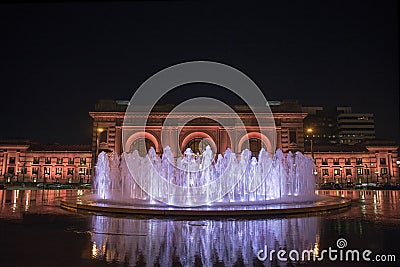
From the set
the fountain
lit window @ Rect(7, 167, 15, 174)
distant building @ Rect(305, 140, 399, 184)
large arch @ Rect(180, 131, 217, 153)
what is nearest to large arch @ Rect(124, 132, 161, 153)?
large arch @ Rect(180, 131, 217, 153)

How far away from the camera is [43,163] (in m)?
62.0

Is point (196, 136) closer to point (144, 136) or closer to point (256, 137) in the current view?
point (144, 136)

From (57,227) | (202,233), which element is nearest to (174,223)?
(202,233)

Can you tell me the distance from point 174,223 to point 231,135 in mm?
39277

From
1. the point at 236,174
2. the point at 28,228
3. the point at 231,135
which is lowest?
the point at 28,228

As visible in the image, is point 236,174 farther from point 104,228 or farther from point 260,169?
point 104,228

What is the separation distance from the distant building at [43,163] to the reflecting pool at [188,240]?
171 feet

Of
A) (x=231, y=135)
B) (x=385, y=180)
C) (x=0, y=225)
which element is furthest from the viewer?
(x=385, y=180)

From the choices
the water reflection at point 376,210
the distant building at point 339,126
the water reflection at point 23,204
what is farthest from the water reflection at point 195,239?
the distant building at point 339,126

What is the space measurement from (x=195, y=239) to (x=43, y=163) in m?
60.6

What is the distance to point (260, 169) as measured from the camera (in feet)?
73.9

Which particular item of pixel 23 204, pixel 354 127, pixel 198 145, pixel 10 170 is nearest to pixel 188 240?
pixel 23 204

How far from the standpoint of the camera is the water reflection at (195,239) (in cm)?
654

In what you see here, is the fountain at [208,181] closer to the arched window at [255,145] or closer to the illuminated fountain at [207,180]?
the illuminated fountain at [207,180]
